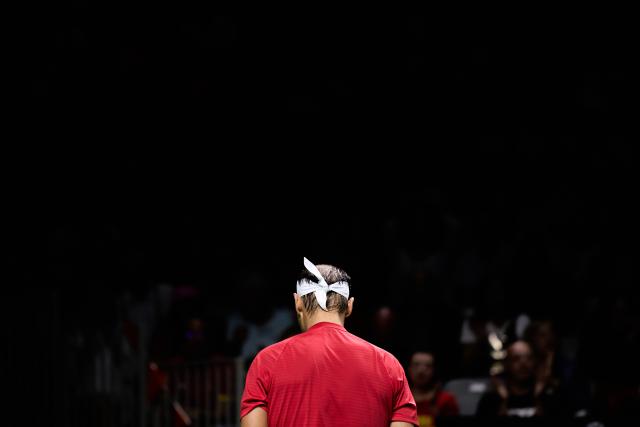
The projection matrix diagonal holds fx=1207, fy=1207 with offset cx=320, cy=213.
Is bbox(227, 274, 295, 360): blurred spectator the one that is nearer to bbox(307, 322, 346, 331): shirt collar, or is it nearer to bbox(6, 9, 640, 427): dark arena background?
bbox(6, 9, 640, 427): dark arena background

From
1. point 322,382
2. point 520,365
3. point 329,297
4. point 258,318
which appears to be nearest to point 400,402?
point 322,382

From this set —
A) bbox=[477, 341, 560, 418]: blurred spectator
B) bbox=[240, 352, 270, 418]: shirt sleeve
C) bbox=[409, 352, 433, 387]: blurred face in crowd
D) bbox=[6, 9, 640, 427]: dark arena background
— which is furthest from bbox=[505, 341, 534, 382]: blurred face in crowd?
bbox=[240, 352, 270, 418]: shirt sleeve

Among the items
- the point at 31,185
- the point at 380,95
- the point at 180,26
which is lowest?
the point at 31,185

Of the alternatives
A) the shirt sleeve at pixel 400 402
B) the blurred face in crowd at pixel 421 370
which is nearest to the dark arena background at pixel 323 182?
the blurred face in crowd at pixel 421 370

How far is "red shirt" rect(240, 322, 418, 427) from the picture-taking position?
418 cm

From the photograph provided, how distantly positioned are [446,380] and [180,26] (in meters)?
5.13

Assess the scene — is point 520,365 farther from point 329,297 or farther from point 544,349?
point 329,297

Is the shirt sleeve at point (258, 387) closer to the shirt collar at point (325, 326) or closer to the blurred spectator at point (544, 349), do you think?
the shirt collar at point (325, 326)

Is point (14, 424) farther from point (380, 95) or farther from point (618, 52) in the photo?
point (618, 52)

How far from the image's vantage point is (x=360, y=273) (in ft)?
34.3

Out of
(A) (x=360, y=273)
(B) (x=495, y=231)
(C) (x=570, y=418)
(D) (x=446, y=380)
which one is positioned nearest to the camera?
(C) (x=570, y=418)

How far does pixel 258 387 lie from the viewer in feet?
13.9

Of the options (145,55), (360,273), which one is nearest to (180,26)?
(145,55)

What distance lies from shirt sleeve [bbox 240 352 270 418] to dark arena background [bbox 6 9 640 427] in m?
5.08
